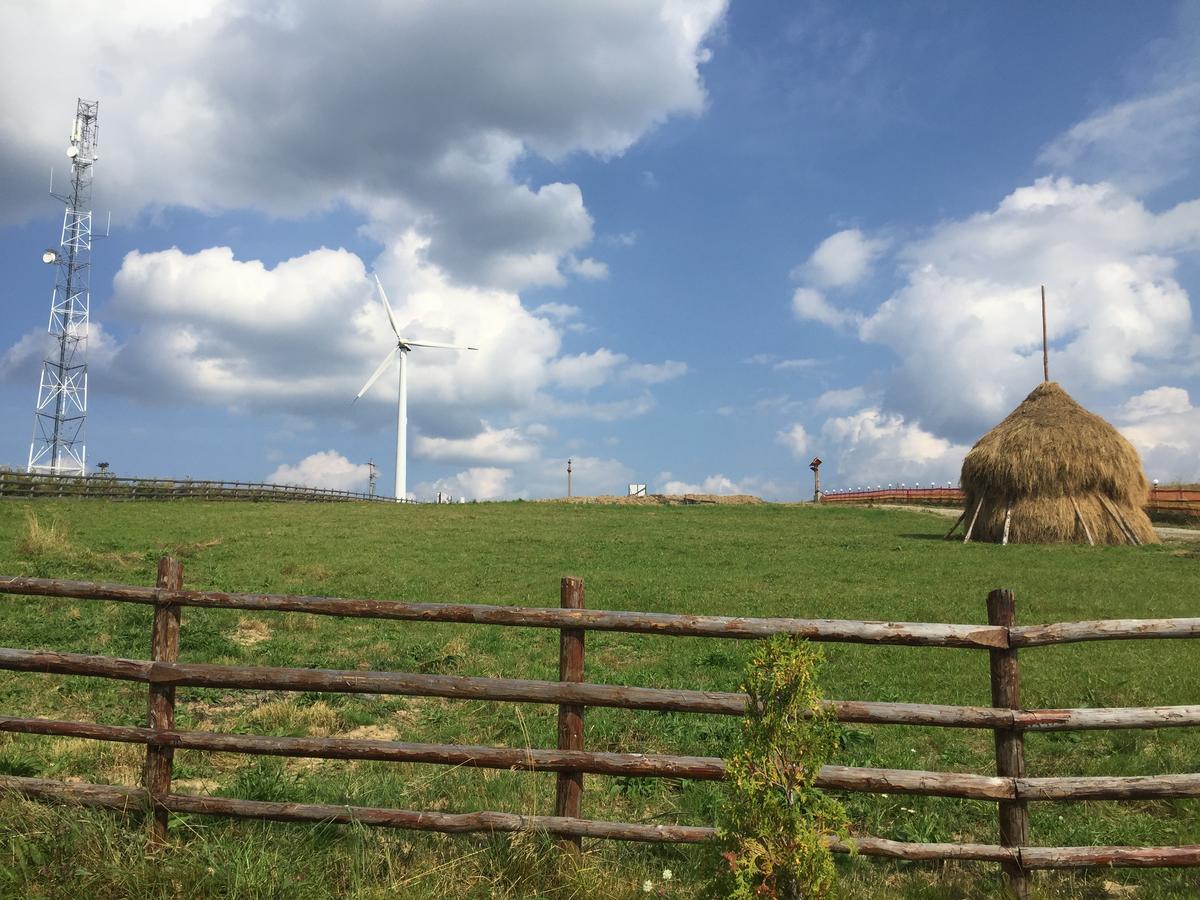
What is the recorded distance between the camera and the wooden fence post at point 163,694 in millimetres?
5375

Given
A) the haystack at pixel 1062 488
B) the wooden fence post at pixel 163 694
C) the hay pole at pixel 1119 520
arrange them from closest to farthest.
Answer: the wooden fence post at pixel 163 694
the hay pole at pixel 1119 520
the haystack at pixel 1062 488

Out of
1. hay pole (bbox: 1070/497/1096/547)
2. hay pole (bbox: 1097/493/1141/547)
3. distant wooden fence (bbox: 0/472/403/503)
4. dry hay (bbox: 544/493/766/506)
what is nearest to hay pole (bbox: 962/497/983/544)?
hay pole (bbox: 1070/497/1096/547)

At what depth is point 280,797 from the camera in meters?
5.70

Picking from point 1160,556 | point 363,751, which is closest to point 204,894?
point 363,751

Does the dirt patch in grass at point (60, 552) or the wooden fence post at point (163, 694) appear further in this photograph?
the dirt patch in grass at point (60, 552)

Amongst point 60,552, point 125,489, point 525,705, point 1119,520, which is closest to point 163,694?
point 525,705

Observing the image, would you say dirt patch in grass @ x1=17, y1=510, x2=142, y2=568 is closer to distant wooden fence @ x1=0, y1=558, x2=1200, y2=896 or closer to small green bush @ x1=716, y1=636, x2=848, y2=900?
distant wooden fence @ x1=0, y1=558, x2=1200, y2=896

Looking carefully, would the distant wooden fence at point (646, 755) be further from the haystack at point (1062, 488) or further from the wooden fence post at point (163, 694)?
the haystack at point (1062, 488)

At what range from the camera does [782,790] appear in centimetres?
396

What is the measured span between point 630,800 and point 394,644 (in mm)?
6645

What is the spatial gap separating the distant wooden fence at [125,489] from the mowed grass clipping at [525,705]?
17596mm

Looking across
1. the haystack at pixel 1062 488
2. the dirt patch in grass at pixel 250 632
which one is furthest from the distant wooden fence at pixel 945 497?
the dirt patch in grass at pixel 250 632

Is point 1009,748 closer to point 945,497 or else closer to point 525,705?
point 525,705

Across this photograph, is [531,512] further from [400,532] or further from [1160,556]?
[1160,556]
